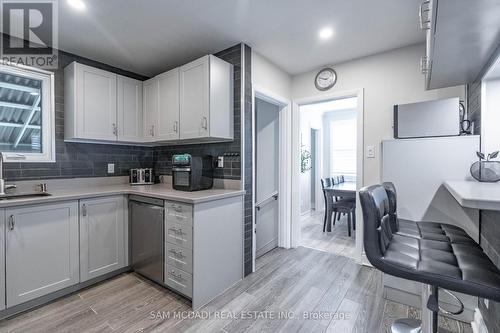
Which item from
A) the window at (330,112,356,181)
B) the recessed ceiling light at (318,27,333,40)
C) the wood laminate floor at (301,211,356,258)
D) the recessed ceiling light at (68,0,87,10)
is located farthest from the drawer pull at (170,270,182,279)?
the window at (330,112,356,181)

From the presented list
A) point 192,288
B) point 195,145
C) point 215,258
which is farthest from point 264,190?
point 192,288

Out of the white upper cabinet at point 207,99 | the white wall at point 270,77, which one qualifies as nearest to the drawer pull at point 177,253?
the white upper cabinet at point 207,99

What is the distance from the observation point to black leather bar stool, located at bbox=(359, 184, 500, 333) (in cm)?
89

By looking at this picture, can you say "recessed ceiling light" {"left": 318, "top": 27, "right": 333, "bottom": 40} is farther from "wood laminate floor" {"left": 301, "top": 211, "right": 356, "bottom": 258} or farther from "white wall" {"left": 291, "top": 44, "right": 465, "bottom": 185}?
"wood laminate floor" {"left": 301, "top": 211, "right": 356, "bottom": 258}

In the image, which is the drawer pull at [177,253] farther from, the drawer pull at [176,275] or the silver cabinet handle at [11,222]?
the silver cabinet handle at [11,222]

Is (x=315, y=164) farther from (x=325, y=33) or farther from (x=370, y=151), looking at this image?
(x=325, y=33)

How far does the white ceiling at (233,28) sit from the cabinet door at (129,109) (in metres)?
0.28

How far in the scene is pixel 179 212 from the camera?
1.96 metres

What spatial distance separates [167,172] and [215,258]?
1.63 m

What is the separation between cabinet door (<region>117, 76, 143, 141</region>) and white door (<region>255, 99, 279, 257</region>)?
1534 mm

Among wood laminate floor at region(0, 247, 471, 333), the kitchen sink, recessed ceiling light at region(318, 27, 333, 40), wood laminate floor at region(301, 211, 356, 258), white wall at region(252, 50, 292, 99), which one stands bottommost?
wood laminate floor at region(0, 247, 471, 333)

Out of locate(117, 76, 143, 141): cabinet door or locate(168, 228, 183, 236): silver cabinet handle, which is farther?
locate(117, 76, 143, 141): cabinet door

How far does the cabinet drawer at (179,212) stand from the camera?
6.17ft

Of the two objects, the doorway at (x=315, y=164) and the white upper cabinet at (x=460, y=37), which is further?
the doorway at (x=315, y=164)
